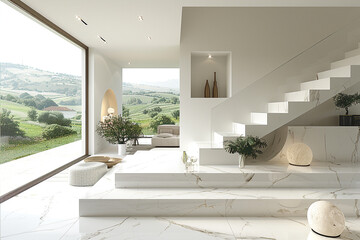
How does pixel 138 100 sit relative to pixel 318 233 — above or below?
above

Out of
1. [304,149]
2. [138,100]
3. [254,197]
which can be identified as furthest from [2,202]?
[138,100]

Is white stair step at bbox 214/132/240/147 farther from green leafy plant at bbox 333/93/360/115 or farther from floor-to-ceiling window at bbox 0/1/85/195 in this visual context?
floor-to-ceiling window at bbox 0/1/85/195

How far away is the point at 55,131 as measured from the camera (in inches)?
218

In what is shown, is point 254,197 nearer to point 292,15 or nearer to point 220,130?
point 220,130

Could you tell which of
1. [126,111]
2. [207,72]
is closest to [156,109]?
[126,111]

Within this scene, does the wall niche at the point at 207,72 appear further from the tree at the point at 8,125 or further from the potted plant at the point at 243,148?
the tree at the point at 8,125

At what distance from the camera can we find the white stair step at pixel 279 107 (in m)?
4.46

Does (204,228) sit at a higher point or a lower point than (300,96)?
lower

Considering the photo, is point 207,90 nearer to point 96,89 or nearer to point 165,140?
point 165,140

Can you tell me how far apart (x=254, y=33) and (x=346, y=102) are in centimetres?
234

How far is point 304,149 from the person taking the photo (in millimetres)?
4207

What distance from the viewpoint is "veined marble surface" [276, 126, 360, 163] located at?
464cm

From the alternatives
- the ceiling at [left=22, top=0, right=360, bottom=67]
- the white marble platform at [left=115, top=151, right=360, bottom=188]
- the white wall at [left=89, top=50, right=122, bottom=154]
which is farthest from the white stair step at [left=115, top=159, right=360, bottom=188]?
the white wall at [left=89, top=50, right=122, bottom=154]

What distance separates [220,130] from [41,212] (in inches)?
118
